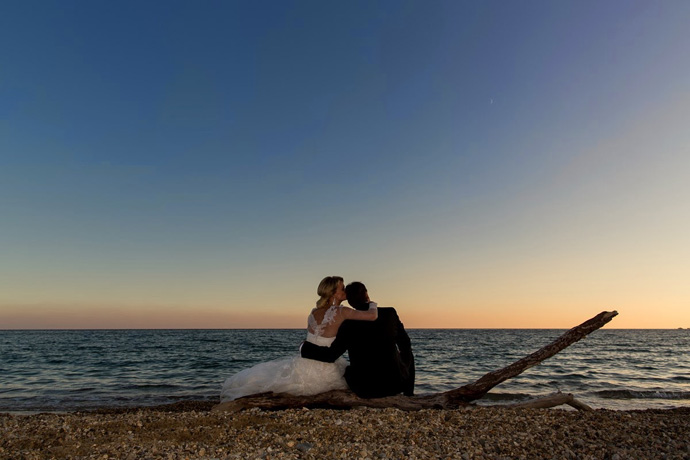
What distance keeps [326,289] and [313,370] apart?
1.51 metres

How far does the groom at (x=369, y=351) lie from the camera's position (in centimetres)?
750

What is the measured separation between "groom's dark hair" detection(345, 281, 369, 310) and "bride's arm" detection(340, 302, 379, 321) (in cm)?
15

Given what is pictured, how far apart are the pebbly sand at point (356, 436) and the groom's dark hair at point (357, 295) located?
1713 mm

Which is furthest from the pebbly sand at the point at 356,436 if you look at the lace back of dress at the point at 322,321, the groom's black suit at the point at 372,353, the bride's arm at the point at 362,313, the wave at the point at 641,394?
the wave at the point at 641,394

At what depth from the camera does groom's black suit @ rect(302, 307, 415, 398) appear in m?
7.50

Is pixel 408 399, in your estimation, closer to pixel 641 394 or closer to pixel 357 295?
pixel 357 295

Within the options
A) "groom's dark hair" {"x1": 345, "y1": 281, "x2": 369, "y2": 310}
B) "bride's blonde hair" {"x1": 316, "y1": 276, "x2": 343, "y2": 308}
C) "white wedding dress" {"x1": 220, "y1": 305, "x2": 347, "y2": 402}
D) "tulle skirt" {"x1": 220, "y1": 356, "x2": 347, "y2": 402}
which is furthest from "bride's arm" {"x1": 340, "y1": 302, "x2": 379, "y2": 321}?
"tulle skirt" {"x1": 220, "y1": 356, "x2": 347, "y2": 402}

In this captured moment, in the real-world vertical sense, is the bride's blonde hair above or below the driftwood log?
above

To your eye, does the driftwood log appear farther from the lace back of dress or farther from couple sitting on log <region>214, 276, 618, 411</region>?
the lace back of dress

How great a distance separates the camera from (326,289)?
24.7ft

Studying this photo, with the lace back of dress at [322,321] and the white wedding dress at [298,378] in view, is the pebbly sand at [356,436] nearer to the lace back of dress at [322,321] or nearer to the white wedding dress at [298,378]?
the white wedding dress at [298,378]


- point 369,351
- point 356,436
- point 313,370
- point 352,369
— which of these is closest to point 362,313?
point 369,351

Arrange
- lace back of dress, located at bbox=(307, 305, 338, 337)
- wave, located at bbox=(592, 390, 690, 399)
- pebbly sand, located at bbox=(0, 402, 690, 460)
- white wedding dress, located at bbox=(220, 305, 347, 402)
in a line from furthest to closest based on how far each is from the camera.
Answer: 1. wave, located at bbox=(592, 390, 690, 399)
2. white wedding dress, located at bbox=(220, 305, 347, 402)
3. lace back of dress, located at bbox=(307, 305, 338, 337)
4. pebbly sand, located at bbox=(0, 402, 690, 460)

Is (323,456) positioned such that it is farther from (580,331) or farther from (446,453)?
(580,331)
